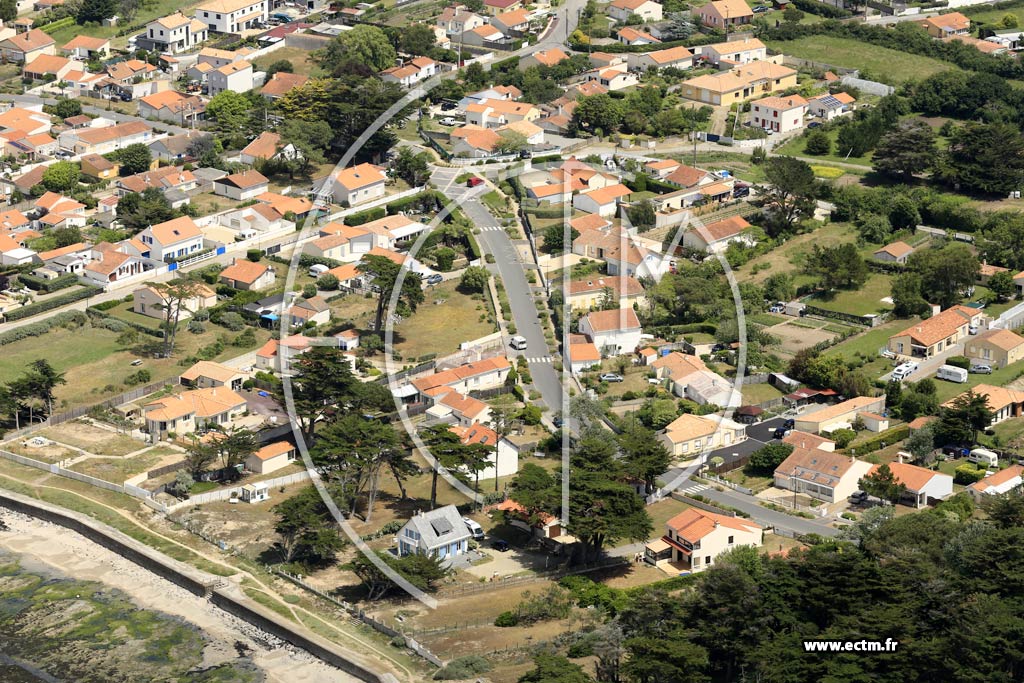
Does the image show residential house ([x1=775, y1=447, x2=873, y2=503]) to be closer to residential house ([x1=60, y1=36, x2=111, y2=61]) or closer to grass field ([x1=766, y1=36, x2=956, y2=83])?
grass field ([x1=766, y1=36, x2=956, y2=83])

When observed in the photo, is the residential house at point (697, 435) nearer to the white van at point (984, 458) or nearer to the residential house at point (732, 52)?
the white van at point (984, 458)

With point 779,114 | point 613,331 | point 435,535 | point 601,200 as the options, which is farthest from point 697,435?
point 779,114

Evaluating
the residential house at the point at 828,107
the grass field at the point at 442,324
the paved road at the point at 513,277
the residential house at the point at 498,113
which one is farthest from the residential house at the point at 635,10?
the grass field at the point at 442,324

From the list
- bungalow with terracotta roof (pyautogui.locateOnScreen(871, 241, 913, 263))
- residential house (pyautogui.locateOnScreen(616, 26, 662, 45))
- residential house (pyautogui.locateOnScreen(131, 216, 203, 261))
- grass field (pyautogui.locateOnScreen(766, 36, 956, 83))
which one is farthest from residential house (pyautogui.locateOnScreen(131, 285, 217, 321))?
grass field (pyautogui.locateOnScreen(766, 36, 956, 83))

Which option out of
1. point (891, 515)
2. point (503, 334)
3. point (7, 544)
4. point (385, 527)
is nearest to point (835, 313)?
point (503, 334)

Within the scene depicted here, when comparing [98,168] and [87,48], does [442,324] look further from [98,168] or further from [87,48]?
[87,48]
